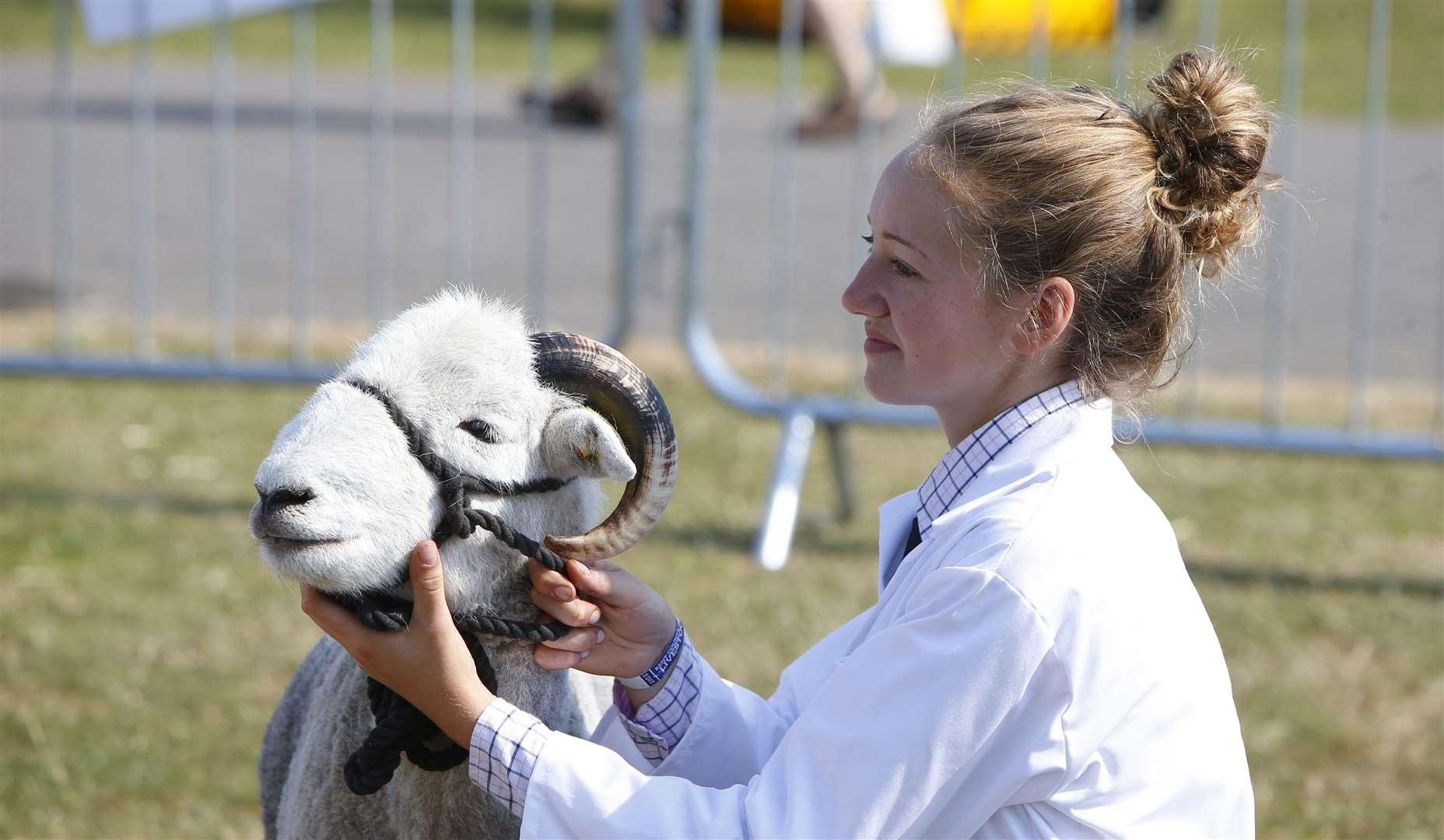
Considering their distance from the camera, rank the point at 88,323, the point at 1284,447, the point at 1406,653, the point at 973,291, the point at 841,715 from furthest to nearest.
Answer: the point at 88,323 → the point at 1284,447 → the point at 1406,653 → the point at 973,291 → the point at 841,715

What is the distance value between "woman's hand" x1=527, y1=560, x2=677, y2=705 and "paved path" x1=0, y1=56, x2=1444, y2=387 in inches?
166

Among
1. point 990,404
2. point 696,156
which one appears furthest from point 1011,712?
point 696,156

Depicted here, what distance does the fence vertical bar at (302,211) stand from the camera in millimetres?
5828

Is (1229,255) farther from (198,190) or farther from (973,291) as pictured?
(198,190)

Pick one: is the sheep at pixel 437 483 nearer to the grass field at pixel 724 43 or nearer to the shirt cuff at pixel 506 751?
the shirt cuff at pixel 506 751

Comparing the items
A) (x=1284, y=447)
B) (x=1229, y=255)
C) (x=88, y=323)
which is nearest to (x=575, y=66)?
(x=88, y=323)

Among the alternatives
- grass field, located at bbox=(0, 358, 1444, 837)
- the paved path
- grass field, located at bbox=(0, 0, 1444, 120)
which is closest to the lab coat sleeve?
grass field, located at bbox=(0, 358, 1444, 837)

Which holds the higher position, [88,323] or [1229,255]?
[1229,255]

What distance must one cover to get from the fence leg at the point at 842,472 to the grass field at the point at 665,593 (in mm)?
68

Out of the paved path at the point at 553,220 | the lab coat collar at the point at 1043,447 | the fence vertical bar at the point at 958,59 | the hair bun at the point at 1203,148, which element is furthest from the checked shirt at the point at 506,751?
the paved path at the point at 553,220

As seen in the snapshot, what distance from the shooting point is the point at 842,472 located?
224 inches

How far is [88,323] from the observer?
24.8ft

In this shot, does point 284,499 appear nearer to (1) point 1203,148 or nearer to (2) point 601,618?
A: (2) point 601,618

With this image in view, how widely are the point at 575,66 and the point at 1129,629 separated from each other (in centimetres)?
1384
